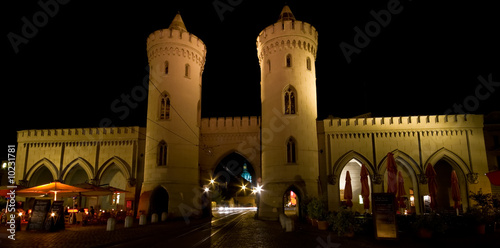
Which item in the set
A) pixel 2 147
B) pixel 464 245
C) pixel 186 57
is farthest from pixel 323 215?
pixel 2 147

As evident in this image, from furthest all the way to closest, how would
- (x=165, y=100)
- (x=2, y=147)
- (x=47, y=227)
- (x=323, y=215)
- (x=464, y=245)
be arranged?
(x=2, y=147) → (x=165, y=100) → (x=323, y=215) → (x=47, y=227) → (x=464, y=245)

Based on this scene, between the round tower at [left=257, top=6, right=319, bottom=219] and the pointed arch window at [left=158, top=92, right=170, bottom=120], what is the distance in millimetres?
7601

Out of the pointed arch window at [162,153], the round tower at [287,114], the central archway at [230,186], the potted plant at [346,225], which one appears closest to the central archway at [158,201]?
the pointed arch window at [162,153]

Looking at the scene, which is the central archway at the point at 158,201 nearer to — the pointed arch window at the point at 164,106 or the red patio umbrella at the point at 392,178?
the pointed arch window at the point at 164,106

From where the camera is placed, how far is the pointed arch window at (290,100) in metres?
28.4

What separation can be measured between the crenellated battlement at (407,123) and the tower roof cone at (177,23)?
14.5 meters

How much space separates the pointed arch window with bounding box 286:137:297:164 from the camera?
89.8 feet

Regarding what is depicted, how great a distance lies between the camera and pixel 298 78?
28656 millimetres

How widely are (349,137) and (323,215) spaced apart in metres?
11.1

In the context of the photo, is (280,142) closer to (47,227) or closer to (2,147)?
(47,227)

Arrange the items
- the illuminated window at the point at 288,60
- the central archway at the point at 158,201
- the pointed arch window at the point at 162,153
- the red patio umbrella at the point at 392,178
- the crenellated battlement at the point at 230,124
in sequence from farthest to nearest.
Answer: the crenellated battlement at the point at 230,124, the illuminated window at the point at 288,60, the pointed arch window at the point at 162,153, the central archway at the point at 158,201, the red patio umbrella at the point at 392,178

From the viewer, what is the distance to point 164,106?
97.3ft

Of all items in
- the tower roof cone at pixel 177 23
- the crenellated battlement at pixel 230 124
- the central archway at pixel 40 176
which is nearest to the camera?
the crenellated battlement at pixel 230 124

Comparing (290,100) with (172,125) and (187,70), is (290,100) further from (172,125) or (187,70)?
(172,125)
